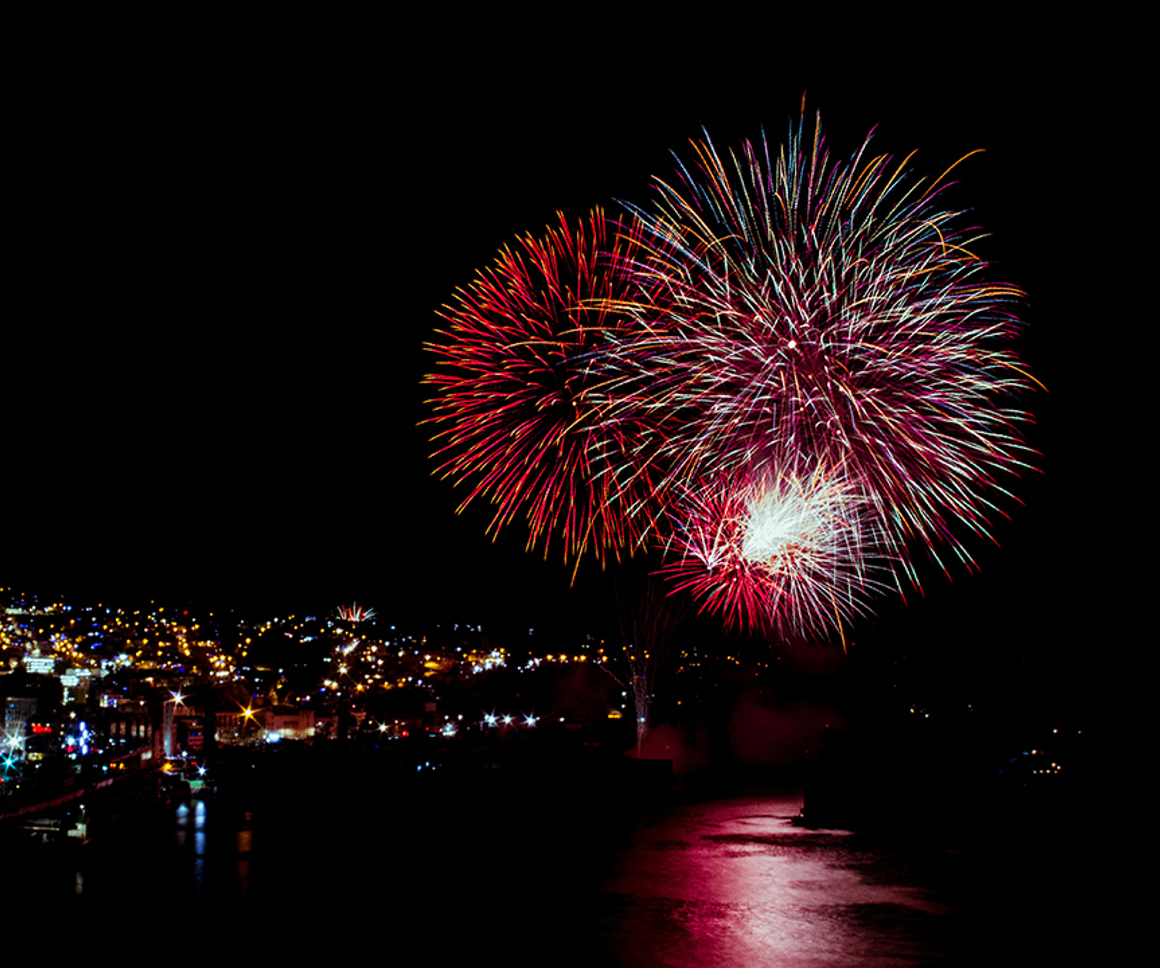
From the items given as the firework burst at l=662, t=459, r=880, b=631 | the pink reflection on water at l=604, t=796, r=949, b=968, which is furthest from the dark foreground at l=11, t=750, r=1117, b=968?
the firework burst at l=662, t=459, r=880, b=631

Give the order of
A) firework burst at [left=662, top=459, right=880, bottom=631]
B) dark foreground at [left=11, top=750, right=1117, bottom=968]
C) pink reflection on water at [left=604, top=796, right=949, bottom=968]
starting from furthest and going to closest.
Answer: firework burst at [left=662, top=459, right=880, bottom=631], dark foreground at [left=11, top=750, right=1117, bottom=968], pink reflection on water at [left=604, top=796, right=949, bottom=968]

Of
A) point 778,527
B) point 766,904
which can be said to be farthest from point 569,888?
point 778,527

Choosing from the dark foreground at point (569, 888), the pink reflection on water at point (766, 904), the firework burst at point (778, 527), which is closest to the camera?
the pink reflection on water at point (766, 904)

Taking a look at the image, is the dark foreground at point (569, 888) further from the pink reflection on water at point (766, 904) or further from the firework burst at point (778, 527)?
the firework burst at point (778, 527)

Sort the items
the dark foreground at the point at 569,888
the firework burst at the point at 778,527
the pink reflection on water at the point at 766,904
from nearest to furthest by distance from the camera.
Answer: the pink reflection on water at the point at 766,904 → the dark foreground at the point at 569,888 → the firework burst at the point at 778,527

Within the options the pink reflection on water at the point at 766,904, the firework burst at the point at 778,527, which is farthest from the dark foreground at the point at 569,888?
the firework burst at the point at 778,527

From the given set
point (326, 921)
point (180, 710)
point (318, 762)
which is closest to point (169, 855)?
point (326, 921)

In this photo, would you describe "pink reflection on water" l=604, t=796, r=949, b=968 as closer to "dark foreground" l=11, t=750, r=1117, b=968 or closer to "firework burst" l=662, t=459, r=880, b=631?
"dark foreground" l=11, t=750, r=1117, b=968

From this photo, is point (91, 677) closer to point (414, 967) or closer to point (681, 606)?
point (681, 606)
